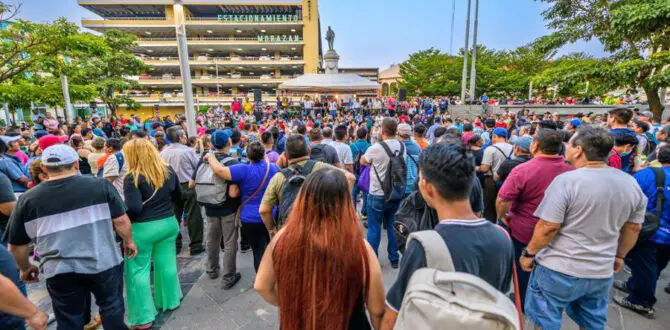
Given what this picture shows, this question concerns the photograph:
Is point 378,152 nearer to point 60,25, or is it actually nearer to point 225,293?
point 225,293

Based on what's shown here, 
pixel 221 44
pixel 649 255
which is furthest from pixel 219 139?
pixel 221 44

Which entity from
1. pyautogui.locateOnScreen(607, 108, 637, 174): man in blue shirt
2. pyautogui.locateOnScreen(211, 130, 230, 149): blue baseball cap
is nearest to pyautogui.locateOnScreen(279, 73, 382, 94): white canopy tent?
pyautogui.locateOnScreen(211, 130, 230, 149): blue baseball cap

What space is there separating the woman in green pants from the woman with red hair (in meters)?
1.99

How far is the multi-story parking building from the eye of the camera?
37.4 metres

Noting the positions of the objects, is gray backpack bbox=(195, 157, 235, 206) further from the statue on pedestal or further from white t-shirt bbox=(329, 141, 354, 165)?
the statue on pedestal

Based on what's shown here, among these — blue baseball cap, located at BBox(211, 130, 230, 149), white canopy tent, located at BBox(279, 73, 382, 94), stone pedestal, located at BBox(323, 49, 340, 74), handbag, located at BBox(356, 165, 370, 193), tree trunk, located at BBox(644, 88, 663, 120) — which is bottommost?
handbag, located at BBox(356, 165, 370, 193)

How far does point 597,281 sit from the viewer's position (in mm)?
2104

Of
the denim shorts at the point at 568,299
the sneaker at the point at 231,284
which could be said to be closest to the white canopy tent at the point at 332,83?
the sneaker at the point at 231,284

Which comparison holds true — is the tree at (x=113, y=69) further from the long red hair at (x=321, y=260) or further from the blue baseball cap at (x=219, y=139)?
the long red hair at (x=321, y=260)

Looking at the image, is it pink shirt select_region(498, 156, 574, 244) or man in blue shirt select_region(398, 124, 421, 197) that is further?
man in blue shirt select_region(398, 124, 421, 197)

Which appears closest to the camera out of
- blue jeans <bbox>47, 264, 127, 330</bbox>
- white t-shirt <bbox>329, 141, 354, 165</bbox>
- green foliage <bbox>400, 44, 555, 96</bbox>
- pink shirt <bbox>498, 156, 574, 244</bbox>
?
blue jeans <bbox>47, 264, 127, 330</bbox>

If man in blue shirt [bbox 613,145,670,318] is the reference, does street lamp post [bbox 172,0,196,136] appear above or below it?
above

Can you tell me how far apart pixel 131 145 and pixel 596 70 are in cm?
1299

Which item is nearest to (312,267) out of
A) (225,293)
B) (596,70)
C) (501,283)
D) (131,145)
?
(501,283)
